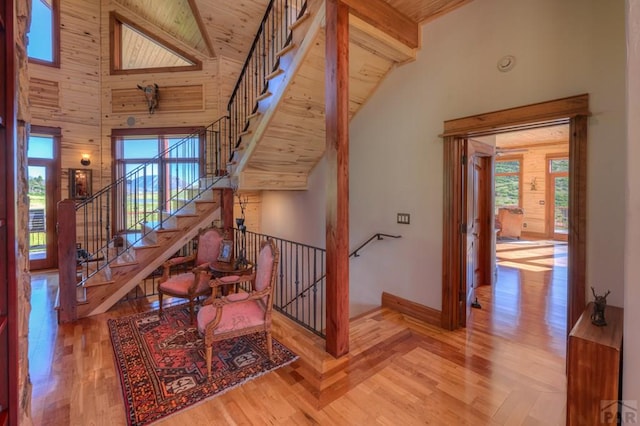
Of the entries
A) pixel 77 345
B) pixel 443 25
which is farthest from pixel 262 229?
pixel 443 25

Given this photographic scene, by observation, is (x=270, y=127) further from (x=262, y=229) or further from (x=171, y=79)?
(x=171, y=79)

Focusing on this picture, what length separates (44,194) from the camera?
18.8ft

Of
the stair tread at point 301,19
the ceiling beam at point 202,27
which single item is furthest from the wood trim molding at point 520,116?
the ceiling beam at point 202,27

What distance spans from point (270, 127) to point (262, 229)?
3320 mm

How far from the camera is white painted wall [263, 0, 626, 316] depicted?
2160mm

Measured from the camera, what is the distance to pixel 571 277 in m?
2.33

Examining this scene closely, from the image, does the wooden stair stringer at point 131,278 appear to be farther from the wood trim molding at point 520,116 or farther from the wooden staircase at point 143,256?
the wood trim molding at point 520,116

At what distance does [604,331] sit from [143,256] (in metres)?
4.71

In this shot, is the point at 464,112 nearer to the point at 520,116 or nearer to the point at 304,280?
the point at 520,116

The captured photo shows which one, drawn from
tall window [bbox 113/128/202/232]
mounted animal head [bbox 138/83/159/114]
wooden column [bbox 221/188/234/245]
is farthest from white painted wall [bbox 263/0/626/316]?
mounted animal head [bbox 138/83/159/114]

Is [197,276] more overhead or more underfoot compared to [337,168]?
more underfoot

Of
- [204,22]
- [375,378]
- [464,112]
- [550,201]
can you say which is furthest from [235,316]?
[550,201]

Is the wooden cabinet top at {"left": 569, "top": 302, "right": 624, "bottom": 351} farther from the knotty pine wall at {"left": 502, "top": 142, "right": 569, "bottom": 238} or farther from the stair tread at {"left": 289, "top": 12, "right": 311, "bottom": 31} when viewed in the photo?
the knotty pine wall at {"left": 502, "top": 142, "right": 569, "bottom": 238}

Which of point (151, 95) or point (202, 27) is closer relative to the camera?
point (202, 27)
